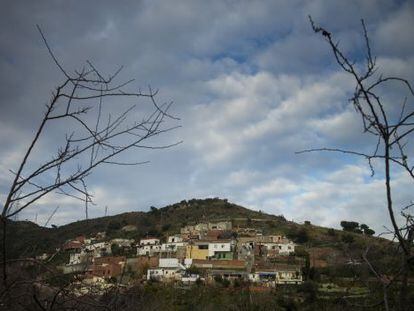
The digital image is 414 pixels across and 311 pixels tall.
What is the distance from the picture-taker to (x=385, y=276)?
1.59m

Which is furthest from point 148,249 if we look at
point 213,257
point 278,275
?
point 278,275

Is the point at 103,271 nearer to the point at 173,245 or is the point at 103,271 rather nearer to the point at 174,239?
the point at 173,245

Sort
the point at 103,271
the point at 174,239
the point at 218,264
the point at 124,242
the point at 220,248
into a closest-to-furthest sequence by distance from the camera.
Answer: the point at 103,271, the point at 218,264, the point at 220,248, the point at 174,239, the point at 124,242

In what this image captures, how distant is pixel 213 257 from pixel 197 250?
245 cm

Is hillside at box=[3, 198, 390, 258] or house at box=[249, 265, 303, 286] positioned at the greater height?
hillside at box=[3, 198, 390, 258]

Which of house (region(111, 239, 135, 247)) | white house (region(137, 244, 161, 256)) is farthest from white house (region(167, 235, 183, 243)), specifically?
house (region(111, 239, 135, 247))

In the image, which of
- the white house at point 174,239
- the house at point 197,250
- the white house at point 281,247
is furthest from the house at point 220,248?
the white house at point 174,239

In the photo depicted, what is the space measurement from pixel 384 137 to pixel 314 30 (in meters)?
0.38

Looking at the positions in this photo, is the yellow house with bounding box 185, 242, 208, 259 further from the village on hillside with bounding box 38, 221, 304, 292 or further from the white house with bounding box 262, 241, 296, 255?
the white house with bounding box 262, 241, 296, 255

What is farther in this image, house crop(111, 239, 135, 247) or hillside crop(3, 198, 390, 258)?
hillside crop(3, 198, 390, 258)

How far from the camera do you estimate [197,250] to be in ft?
199

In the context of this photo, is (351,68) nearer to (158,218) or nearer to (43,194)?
(43,194)

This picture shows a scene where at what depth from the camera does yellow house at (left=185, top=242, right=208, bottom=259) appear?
6012cm

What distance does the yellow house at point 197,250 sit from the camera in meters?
60.1
